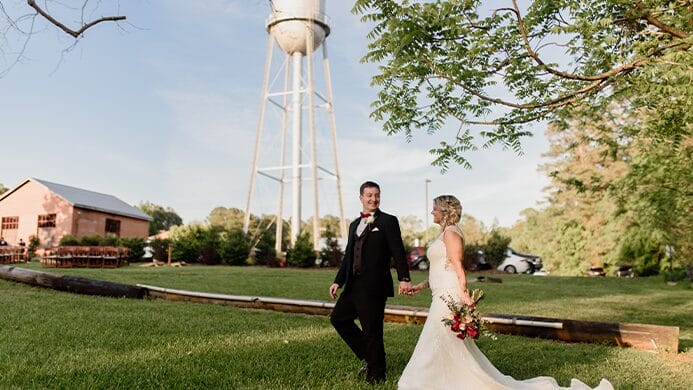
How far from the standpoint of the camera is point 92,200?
4512 cm

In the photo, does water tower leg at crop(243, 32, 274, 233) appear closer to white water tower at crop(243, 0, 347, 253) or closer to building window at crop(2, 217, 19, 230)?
white water tower at crop(243, 0, 347, 253)

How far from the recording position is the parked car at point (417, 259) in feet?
114

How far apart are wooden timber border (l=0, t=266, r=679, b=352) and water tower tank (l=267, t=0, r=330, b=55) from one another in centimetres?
3053

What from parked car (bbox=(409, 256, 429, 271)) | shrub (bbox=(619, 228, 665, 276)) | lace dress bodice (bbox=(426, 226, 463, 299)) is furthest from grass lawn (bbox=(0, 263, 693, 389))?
shrub (bbox=(619, 228, 665, 276))

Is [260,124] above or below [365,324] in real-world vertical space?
above

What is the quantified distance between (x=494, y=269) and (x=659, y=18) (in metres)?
29.6

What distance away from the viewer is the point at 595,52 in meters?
8.07

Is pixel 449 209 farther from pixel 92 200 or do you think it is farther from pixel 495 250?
pixel 92 200

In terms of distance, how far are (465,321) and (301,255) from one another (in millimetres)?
28094

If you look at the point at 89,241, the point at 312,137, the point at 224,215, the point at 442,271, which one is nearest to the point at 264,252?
the point at 89,241

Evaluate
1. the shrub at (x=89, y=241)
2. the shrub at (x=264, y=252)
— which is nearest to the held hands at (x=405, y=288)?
the shrub at (x=264, y=252)

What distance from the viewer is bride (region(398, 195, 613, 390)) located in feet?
17.8

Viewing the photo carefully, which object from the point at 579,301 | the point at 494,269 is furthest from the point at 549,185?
the point at 579,301

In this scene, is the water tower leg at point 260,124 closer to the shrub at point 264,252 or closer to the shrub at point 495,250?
the shrub at point 264,252
